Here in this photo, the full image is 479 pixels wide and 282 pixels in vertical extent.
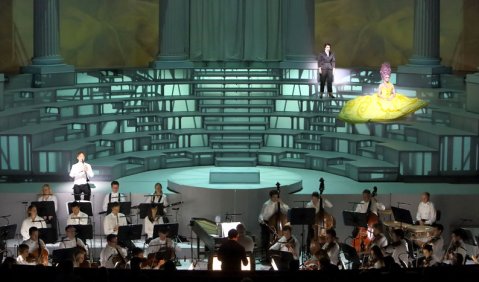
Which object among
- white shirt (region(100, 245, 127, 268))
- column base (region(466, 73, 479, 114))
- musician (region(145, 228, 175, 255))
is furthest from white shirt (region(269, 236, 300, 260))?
column base (region(466, 73, 479, 114))

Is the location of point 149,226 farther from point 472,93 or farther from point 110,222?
point 472,93

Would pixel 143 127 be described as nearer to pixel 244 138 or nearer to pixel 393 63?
pixel 244 138

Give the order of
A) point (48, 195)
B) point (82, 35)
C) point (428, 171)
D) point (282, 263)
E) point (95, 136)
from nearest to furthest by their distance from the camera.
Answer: point (282, 263)
point (48, 195)
point (428, 171)
point (95, 136)
point (82, 35)

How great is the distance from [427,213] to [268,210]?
3.23 m

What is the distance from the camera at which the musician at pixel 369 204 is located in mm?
24203

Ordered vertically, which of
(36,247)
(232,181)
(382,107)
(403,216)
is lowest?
(36,247)

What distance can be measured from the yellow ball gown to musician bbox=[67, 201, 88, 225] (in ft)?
26.7

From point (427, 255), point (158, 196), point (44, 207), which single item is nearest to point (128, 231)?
point (44, 207)

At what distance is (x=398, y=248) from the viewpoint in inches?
841

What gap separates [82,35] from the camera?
36938 mm

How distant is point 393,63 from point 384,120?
849cm

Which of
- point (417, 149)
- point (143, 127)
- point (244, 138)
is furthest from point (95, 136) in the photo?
point (417, 149)

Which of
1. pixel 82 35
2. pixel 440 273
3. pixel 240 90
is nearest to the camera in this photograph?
pixel 440 273

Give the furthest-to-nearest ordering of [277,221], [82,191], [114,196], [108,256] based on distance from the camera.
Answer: [82,191] < [114,196] < [277,221] < [108,256]
